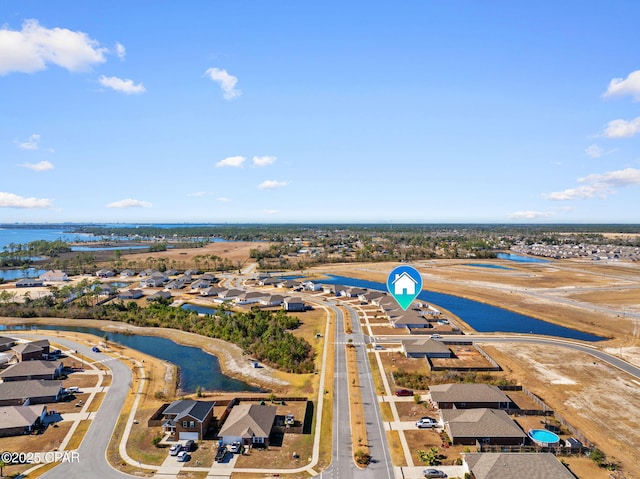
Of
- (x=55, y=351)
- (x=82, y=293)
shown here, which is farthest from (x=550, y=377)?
(x=82, y=293)

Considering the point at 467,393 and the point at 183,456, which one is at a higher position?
the point at 467,393

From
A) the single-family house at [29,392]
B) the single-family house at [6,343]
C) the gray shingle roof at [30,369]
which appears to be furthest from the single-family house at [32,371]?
the single-family house at [6,343]

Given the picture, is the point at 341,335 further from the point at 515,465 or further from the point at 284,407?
the point at 515,465

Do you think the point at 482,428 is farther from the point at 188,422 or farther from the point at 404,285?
the point at 188,422

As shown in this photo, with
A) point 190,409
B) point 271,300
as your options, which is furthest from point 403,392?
point 271,300

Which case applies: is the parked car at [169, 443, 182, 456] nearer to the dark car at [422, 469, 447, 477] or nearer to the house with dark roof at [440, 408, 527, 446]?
the dark car at [422, 469, 447, 477]

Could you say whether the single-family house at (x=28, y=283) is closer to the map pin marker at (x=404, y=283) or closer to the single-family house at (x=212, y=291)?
the single-family house at (x=212, y=291)

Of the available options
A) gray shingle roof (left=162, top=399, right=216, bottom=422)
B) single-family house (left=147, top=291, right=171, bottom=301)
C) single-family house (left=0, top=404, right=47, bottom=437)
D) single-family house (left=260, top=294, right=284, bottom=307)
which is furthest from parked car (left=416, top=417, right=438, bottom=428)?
single-family house (left=147, top=291, right=171, bottom=301)
